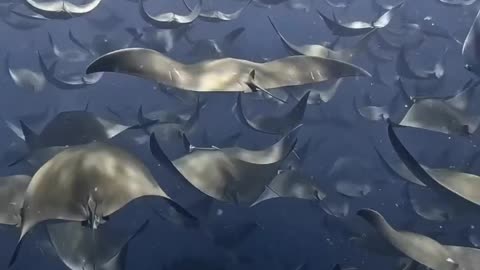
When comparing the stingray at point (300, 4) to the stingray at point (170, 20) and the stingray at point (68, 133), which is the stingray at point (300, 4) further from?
the stingray at point (68, 133)

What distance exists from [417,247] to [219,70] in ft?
4.11

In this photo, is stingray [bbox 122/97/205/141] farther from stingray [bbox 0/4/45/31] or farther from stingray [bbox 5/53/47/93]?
stingray [bbox 0/4/45/31]

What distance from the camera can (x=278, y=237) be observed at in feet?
11.5

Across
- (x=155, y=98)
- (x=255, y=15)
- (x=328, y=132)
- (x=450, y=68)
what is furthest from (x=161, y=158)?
(x=255, y=15)

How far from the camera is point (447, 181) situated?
233 cm

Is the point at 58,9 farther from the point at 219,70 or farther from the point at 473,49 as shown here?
the point at 473,49

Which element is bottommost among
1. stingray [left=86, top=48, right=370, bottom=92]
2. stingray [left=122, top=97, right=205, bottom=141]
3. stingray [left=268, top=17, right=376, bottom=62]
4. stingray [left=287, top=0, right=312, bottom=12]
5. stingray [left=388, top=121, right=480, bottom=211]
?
stingray [left=287, top=0, right=312, bottom=12]

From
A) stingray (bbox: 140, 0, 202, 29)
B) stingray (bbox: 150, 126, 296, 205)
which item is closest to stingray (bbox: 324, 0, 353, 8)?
stingray (bbox: 140, 0, 202, 29)

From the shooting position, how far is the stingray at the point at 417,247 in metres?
2.12

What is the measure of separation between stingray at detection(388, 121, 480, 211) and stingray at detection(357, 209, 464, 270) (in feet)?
0.75

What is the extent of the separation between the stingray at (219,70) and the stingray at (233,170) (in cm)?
35

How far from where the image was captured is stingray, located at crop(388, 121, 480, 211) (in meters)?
2.11

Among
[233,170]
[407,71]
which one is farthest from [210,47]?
[233,170]

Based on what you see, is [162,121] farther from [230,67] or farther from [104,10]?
[104,10]
